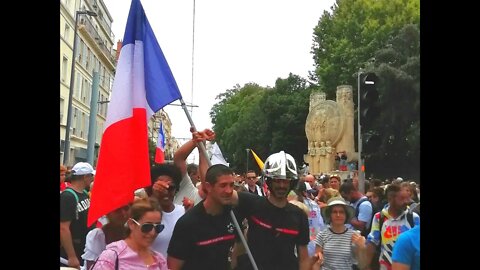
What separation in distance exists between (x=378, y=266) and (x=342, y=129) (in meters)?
5.98

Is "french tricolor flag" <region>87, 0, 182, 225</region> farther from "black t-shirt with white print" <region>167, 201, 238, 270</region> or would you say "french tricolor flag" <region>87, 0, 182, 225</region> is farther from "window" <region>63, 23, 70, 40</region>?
"window" <region>63, 23, 70, 40</region>

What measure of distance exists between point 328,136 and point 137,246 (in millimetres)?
7411

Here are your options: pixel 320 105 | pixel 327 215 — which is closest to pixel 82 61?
pixel 320 105

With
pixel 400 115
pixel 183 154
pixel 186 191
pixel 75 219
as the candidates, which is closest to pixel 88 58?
pixel 400 115

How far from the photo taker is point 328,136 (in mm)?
10703

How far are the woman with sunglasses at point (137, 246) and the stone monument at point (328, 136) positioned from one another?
677 centimetres

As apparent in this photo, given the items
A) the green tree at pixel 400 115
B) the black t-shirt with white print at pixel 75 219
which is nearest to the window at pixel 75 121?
the green tree at pixel 400 115

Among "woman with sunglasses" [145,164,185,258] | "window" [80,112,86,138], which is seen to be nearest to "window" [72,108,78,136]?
"window" [80,112,86,138]

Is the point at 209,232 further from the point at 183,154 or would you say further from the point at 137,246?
the point at 183,154

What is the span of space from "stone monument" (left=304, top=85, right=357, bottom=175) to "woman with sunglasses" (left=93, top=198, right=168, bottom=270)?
6.77 meters

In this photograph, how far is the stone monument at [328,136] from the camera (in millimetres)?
10383

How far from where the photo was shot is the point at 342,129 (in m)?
11.1

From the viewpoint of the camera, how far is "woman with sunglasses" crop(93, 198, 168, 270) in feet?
11.7
